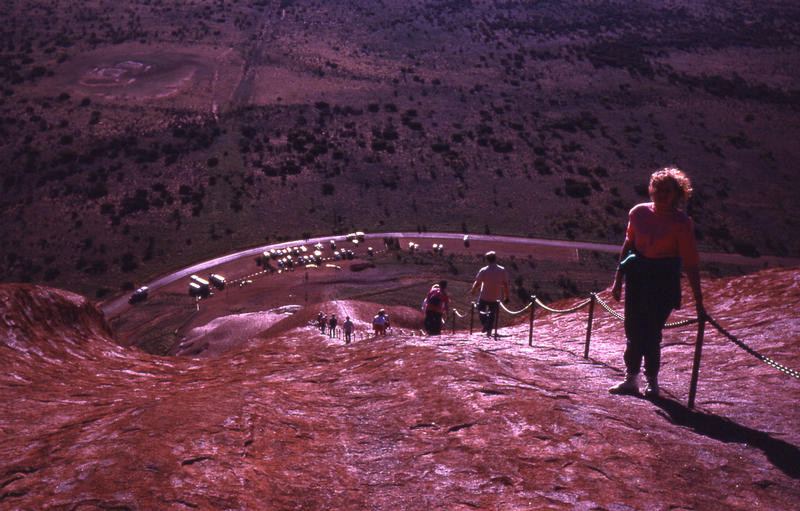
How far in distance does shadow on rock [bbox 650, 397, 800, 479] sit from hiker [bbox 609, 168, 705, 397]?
47 cm

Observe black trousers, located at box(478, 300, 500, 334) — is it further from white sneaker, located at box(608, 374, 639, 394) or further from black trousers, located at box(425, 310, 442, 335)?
white sneaker, located at box(608, 374, 639, 394)

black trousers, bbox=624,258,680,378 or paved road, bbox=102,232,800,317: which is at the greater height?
black trousers, bbox=624,258,680,378

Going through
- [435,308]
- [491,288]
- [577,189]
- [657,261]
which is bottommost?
[435,308]

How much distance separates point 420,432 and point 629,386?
8.12 ft

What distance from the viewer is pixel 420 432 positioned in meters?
5.21

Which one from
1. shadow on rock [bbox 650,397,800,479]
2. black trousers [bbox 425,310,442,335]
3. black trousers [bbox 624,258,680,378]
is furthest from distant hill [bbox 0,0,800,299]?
shadow on rock [bbox 650,397,800,479]

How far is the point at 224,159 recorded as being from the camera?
188ft

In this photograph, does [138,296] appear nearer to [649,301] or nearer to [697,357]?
[649,301]

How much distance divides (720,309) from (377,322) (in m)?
8.46

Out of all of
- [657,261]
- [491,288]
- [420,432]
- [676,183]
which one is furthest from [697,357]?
[491,288]

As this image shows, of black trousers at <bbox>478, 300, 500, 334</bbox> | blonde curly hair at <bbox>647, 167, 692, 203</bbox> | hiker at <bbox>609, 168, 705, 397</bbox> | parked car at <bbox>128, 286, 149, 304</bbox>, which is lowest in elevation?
parked car at <bbox>128, 286, 149, 304</bbox>

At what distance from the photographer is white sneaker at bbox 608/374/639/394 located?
5902mm

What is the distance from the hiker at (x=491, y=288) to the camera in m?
9.81

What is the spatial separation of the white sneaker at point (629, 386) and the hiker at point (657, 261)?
29 centimetres
